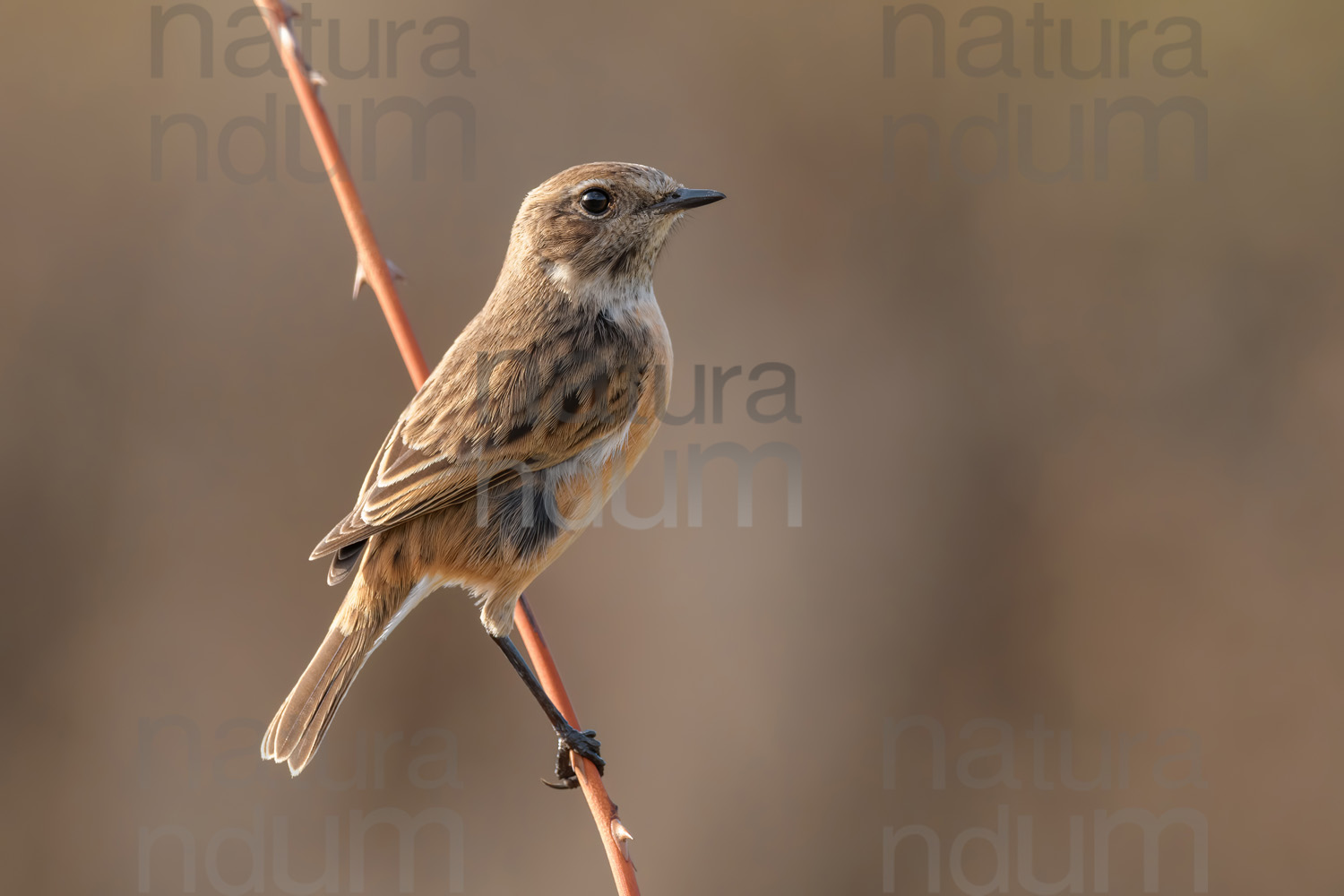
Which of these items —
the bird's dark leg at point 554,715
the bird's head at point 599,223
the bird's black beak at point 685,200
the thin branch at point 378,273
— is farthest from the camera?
the bird's dark leg at point 554,715

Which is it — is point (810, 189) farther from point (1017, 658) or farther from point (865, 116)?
point (1017, 658)

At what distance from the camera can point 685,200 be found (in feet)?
11.1

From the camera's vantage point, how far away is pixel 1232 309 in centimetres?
638

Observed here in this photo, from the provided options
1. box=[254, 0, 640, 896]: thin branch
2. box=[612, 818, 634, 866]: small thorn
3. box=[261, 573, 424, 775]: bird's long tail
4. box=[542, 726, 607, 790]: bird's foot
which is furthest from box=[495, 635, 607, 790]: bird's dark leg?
box=[612, 818, 634, 866]: small thorn

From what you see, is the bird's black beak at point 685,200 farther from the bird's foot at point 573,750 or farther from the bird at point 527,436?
the bird's foot at point 573,750

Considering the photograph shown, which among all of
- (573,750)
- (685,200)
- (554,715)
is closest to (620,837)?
(573,750)

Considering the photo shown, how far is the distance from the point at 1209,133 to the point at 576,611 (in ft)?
14.5

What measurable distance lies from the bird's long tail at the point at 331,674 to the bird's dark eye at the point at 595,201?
138 centimetres

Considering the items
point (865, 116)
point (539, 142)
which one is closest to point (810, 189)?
point (865, 116)

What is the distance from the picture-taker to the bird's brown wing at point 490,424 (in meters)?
3.50

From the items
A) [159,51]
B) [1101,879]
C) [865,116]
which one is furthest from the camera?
[865,116]

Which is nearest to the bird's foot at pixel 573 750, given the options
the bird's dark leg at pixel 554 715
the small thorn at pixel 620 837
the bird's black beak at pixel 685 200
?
the bird's dark leg at pixel 554 715

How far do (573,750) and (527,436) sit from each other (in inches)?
39.9

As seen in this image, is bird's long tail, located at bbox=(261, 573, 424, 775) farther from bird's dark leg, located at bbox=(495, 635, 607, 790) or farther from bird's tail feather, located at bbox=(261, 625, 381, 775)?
bird's dark leg, located at bbox=(495, 635, 607, 790)
